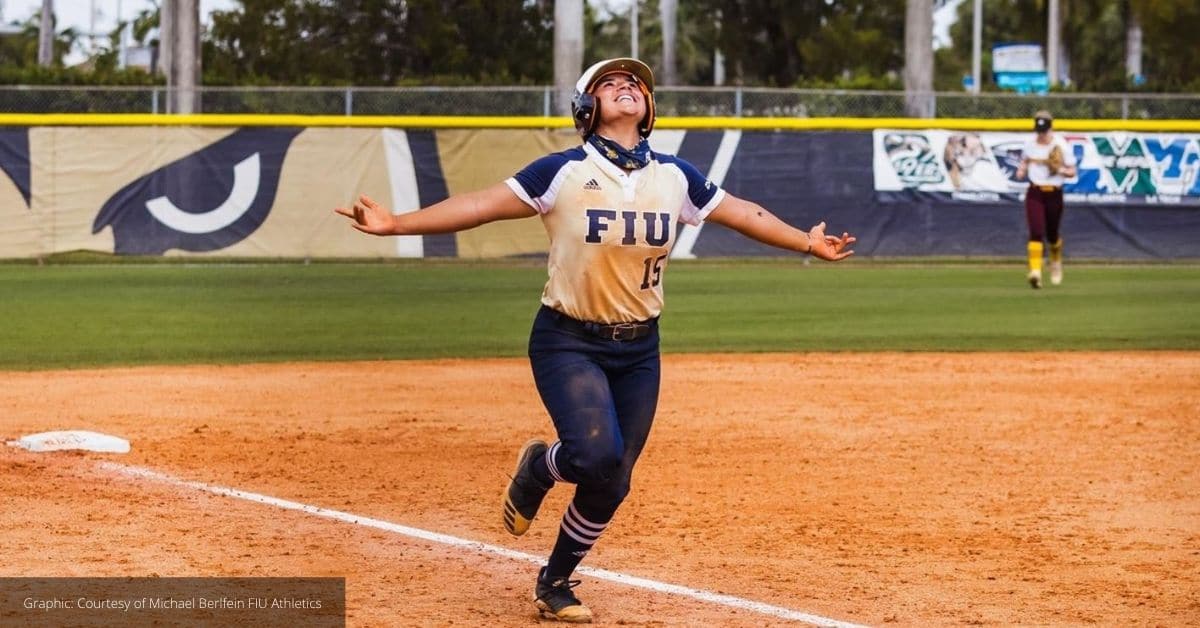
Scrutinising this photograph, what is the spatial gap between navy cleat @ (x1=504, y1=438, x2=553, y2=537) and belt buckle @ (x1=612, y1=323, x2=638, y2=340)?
504mm

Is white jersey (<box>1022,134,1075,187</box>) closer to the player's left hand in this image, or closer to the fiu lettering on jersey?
the player's left hand

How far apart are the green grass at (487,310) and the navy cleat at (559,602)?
310 inches

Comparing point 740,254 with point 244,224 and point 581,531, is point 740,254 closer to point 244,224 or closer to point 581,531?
point 244,224

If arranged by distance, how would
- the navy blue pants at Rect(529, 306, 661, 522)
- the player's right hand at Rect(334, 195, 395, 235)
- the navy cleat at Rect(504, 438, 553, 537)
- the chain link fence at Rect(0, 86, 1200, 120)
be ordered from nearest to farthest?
the player's right hand at Rect(334, 195, 395, 235), the navy blue pants at Rect(529, 306, 661, 522), the navy cleat at Rect(504, 438, 553, 537), the chain link fence at Rect(0, 86, 1200, 120)

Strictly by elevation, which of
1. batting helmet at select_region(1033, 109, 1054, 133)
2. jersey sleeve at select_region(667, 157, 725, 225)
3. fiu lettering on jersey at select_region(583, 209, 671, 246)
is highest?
batting helmet at select_region(1033, 109, 1054, 133)

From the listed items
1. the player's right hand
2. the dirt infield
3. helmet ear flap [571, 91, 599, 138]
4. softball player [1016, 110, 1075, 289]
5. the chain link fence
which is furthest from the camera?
the chain link fence

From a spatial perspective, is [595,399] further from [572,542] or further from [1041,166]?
[1041,166]

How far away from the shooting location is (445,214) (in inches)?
205

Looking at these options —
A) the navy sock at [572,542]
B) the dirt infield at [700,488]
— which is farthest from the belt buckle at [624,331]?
the dirt infield at [700,488]

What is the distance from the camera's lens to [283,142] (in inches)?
893

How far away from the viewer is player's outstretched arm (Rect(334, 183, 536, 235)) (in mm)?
5098

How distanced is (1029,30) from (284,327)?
5257cm

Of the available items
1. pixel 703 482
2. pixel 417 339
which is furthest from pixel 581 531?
pixel 417 339

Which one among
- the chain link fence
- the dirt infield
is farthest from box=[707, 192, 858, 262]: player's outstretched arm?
the chain link fence
